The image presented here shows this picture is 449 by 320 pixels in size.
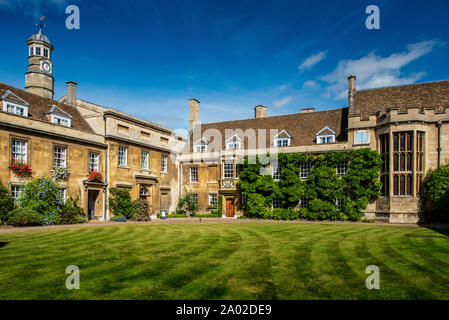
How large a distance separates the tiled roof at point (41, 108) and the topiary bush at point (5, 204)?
5.07m

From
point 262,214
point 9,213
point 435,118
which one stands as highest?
point 435,118

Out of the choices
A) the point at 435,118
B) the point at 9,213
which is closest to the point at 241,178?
the point at 435,118

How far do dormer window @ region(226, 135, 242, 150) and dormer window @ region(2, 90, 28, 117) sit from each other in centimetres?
1697

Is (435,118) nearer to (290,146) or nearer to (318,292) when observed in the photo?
(290,146)

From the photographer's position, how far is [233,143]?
103 ft

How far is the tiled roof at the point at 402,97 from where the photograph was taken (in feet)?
81.5

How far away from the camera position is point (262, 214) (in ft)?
89.3

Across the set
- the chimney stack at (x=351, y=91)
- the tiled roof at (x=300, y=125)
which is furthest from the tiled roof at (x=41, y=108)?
the chimney stack at (x=351, y=91)

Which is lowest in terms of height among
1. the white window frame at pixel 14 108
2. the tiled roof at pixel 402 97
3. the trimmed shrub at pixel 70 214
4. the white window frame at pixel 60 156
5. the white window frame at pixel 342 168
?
the trimmed shrub at pixel 70 214

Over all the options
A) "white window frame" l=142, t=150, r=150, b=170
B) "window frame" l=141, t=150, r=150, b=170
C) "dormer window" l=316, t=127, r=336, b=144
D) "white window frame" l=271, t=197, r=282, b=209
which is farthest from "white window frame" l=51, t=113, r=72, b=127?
"dormer window" l=316, t=127, r=336, b=144

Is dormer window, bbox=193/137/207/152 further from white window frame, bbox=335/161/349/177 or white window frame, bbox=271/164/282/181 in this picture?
white window frame, bbox=335/161/349/177

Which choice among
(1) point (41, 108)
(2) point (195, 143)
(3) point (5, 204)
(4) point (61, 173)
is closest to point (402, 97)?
(2) point (195, 143)

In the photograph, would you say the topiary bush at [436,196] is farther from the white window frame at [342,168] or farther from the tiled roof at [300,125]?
the tiled roof at [300,125]
